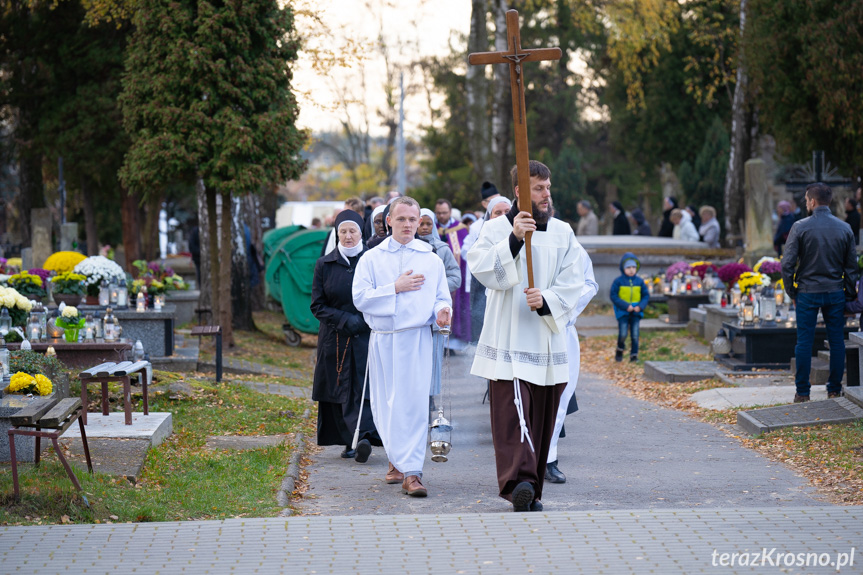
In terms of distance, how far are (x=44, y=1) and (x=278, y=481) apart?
19477 mm

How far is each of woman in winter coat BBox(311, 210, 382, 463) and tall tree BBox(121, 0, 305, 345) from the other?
660 centimetres

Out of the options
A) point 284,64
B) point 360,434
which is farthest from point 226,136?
point 360,434

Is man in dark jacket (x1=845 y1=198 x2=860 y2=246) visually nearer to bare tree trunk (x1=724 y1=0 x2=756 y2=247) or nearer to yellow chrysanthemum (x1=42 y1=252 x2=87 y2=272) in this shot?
bare tree trunk (x1=724 y1=0 x2=756 y2=247)

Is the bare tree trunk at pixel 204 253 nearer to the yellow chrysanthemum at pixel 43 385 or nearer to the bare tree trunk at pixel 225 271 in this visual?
the bare tree trunk at pixel 225 271

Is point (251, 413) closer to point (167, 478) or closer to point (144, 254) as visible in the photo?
point (167, 478)

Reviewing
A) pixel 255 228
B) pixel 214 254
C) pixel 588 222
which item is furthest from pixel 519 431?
pixel 588 222

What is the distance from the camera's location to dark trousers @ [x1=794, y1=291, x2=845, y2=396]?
979 centimetres

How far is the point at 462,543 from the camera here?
213 inches

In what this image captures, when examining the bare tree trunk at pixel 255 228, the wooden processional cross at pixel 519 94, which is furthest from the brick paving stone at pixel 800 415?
the bare tree trunk at pixel 255 228

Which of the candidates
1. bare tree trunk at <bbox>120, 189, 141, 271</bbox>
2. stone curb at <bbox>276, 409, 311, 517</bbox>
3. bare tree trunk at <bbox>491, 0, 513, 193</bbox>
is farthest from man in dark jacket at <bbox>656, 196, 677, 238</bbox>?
stone curb at <bbox>276, 409, 311, 517</bbox>

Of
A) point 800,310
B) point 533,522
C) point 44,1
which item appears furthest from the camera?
point 44,1

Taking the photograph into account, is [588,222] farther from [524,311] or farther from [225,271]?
[524,311]

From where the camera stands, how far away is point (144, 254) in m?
35.1

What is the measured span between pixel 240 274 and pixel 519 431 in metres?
13.3
